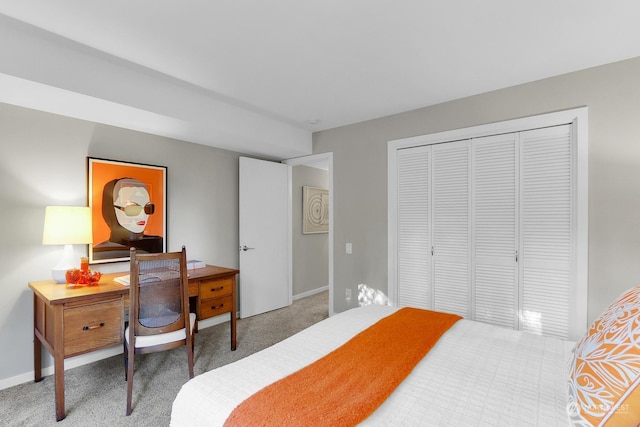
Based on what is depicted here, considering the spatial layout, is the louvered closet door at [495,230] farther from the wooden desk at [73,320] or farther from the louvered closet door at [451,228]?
the wooden desk at [73,320]

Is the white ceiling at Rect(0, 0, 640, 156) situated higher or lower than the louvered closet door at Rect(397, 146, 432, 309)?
higher

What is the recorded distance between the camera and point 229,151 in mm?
4008

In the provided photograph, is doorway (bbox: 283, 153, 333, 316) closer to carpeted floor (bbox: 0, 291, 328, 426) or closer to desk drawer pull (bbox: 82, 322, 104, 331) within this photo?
carpeted floor (bbox: 0, 291, 328, 426)

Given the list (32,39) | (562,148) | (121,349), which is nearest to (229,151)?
(32,39)

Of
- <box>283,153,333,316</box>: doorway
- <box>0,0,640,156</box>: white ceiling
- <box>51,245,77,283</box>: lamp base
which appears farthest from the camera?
<box>283,153,333,316</box>: doorway

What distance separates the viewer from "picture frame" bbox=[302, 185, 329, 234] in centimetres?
516

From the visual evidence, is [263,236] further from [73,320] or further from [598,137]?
[598,137]

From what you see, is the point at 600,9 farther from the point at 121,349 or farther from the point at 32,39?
the point at 121,349

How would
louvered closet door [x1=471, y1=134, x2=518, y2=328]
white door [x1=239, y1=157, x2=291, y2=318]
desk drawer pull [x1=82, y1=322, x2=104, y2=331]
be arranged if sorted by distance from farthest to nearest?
white door [x1=239, y1=157, x2=291, y2=318] < louvered closet door [x1=471, y1=134, x2=518, y2=328] < desk drawer pull [x1=82, y1=322, x2=104, y2=331]

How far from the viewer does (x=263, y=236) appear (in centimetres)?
423

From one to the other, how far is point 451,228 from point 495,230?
15.1 inches

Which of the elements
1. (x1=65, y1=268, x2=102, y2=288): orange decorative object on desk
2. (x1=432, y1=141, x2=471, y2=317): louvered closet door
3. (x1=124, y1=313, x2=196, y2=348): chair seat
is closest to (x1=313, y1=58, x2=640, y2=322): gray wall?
(x1=432, y1=141, x2=471, y2=317): louvered closet door

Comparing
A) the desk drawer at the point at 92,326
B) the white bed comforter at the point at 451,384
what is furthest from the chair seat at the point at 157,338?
the white bed comforter at the point at 451,384

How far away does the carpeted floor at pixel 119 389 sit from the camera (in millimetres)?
2025
